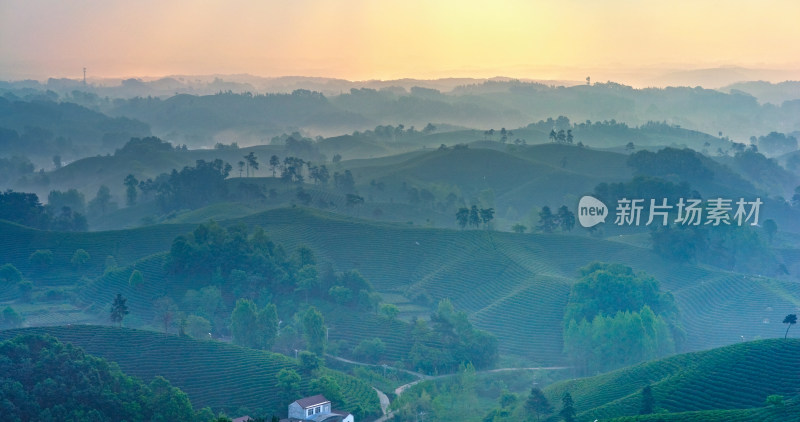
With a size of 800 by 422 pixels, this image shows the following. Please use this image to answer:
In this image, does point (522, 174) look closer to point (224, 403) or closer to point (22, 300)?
point (22, 300)

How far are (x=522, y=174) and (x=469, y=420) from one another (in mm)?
60452

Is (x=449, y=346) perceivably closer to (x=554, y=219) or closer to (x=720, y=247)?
(x=554, y=219)

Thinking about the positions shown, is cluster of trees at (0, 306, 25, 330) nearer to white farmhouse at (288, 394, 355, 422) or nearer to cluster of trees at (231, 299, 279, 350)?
cluster of trees at (231, 299, 279, 350)

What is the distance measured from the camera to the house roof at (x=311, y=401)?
3694 centimetres

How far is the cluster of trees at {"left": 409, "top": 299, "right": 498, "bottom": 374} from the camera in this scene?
46.9 meters

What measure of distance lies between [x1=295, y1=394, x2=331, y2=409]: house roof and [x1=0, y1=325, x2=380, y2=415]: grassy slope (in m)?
1.06

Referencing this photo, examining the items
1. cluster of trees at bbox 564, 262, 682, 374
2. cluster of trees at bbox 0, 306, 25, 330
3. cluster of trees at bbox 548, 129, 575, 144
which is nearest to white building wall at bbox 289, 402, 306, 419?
cluster of trees at bbox 564, 262, 682, 374

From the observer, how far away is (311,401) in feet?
123

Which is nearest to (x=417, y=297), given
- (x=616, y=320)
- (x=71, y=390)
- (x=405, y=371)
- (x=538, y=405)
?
(x=405, y=371)

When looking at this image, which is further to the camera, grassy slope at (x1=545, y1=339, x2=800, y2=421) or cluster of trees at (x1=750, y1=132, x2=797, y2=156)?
cluster of trees at (x1=750, y1=132, x2=797, y2=156)

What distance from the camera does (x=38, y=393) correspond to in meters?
33.4

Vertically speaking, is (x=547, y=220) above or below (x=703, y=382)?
above

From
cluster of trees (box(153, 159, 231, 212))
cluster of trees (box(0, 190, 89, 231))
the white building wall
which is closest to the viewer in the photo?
the white building wall

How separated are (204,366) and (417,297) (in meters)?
21.1
